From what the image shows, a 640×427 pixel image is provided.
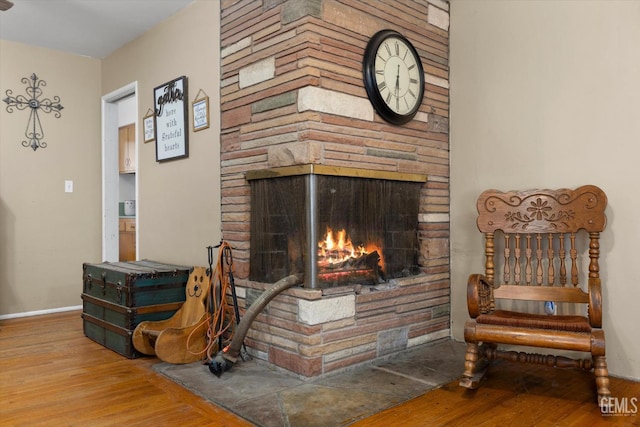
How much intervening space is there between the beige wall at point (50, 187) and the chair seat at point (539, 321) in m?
3.66

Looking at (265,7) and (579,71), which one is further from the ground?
(265,7)

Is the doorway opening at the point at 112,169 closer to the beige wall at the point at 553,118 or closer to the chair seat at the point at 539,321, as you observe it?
the beige wall at the point at 553,118

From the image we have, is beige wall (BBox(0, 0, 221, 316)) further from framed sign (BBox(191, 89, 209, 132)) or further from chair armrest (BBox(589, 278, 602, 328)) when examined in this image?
chair armrest (BBox(589, 278, 602, 328))

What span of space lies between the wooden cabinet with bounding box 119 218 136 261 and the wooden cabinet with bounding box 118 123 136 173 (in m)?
0.49

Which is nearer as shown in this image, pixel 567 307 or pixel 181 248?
pixel 567 307

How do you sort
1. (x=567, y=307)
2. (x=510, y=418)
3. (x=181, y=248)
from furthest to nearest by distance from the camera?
1. (x=181, y=248)
2. (x=567, y=307)
3. (x=510, y=418)

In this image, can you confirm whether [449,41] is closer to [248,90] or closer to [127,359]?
[248,90]

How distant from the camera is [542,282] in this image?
103 inches

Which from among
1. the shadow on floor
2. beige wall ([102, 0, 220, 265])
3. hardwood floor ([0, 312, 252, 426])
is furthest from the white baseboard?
the shadow on floor

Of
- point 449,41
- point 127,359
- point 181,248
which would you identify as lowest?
point 127,359

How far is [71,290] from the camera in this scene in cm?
433

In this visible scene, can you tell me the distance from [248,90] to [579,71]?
5.86 feet

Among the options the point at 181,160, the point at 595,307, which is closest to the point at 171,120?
the point at 181,160

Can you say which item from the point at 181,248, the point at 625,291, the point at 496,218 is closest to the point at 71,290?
the point at 181,248
